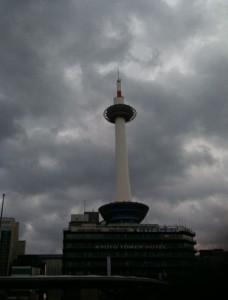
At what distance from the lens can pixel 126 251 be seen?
142375 millimetres

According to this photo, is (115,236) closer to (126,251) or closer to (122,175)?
(126,251)

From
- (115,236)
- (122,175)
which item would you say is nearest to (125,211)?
(122,175)

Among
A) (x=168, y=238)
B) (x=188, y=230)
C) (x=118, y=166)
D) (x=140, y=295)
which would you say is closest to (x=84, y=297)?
(x=140, y=295)

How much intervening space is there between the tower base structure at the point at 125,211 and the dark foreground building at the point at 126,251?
2645cm

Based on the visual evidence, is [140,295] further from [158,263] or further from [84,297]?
[158,263]

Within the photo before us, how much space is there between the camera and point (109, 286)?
308ft

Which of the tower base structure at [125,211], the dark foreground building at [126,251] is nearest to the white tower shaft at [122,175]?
the tower base structure at [125,211]

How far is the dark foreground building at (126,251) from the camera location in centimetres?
13850

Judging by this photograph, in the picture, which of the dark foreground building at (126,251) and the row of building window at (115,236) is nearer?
the dark foreground building at (126,251)

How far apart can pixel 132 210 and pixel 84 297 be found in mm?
68442

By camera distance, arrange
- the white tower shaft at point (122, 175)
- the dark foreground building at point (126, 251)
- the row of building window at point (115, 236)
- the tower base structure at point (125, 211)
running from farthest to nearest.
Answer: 1. the white tower shaft at point (122, 175)
2. the tower base structure at point (125, 211)
3. the row of building window at point (115, 236)
4. the dark foreground building at point (126, 251)

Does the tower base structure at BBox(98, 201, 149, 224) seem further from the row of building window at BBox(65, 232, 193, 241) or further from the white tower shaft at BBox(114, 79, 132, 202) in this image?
the row of building window at BBox(65, 232, 193, 241)

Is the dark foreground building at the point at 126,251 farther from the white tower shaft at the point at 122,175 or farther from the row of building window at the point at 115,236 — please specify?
the white tower shaft at the point at 122,175

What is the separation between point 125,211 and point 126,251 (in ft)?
115
